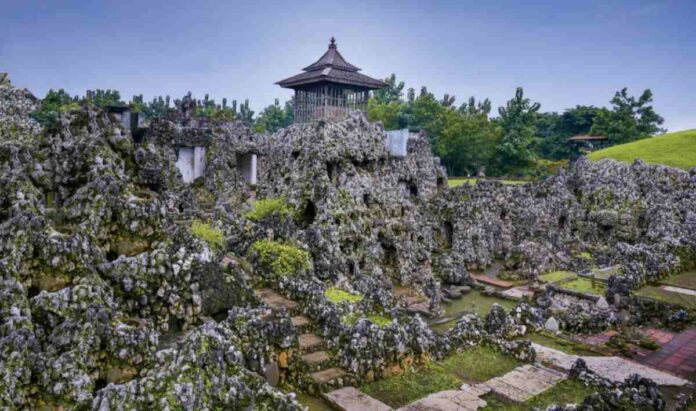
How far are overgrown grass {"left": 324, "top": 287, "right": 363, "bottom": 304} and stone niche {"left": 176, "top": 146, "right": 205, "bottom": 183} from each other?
1889 centimetres

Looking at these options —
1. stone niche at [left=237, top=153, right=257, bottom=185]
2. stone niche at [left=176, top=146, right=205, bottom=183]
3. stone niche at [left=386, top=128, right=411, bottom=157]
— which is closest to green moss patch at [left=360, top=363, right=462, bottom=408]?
stone niche at [left=386, top=128, right=411, bottom=157]

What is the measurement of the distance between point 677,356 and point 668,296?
14.3 ft

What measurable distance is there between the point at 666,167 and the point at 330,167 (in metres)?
27.5

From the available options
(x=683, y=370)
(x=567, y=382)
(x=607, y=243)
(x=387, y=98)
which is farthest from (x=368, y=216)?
(x=387, y=98)

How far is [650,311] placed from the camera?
16703mm

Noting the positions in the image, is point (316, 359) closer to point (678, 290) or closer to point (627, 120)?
→ point (678, 290)

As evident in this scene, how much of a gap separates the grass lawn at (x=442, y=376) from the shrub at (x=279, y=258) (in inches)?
158

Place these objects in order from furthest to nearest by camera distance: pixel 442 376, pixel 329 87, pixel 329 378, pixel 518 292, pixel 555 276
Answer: pixel 329 87, pixel 555 276, pixel 518 292, pixel 442 376, pixel 329 378

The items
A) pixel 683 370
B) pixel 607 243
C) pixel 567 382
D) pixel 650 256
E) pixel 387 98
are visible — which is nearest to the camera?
pixel 567 382

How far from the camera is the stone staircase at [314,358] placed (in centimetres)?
999

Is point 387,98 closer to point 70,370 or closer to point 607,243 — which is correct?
point 607,243

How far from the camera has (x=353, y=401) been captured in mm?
9617

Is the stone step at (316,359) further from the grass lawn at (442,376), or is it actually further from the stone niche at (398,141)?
the stone niche at (398,141)

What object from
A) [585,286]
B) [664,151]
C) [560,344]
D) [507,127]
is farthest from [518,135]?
[560,344]
